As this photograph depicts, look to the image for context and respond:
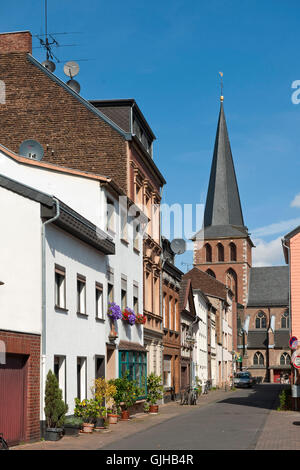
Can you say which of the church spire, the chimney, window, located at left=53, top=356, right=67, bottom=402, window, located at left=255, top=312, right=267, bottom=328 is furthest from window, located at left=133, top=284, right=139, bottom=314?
window, located at left=255, top=312, right=267, bottom=328

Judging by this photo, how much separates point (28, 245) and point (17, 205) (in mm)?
1036

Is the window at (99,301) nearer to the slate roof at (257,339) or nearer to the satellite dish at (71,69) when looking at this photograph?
the satellite dish at (71,69)

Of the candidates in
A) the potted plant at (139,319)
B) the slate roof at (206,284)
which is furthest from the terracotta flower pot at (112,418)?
the slate roof at (206,284)

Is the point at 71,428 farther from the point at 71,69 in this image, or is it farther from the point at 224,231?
the point at 224,231

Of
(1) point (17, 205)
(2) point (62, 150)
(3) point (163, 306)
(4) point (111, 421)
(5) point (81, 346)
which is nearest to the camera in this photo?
(1) point (17, 205)

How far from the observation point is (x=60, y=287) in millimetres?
20703

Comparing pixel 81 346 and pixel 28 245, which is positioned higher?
pixel 28 245

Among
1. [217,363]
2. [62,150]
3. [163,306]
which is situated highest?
[62,150]

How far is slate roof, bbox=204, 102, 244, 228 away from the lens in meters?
109

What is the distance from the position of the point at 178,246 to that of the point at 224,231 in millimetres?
70564

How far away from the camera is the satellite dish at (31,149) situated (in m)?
28.7

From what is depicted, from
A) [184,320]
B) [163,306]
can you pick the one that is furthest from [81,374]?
[184,320]
